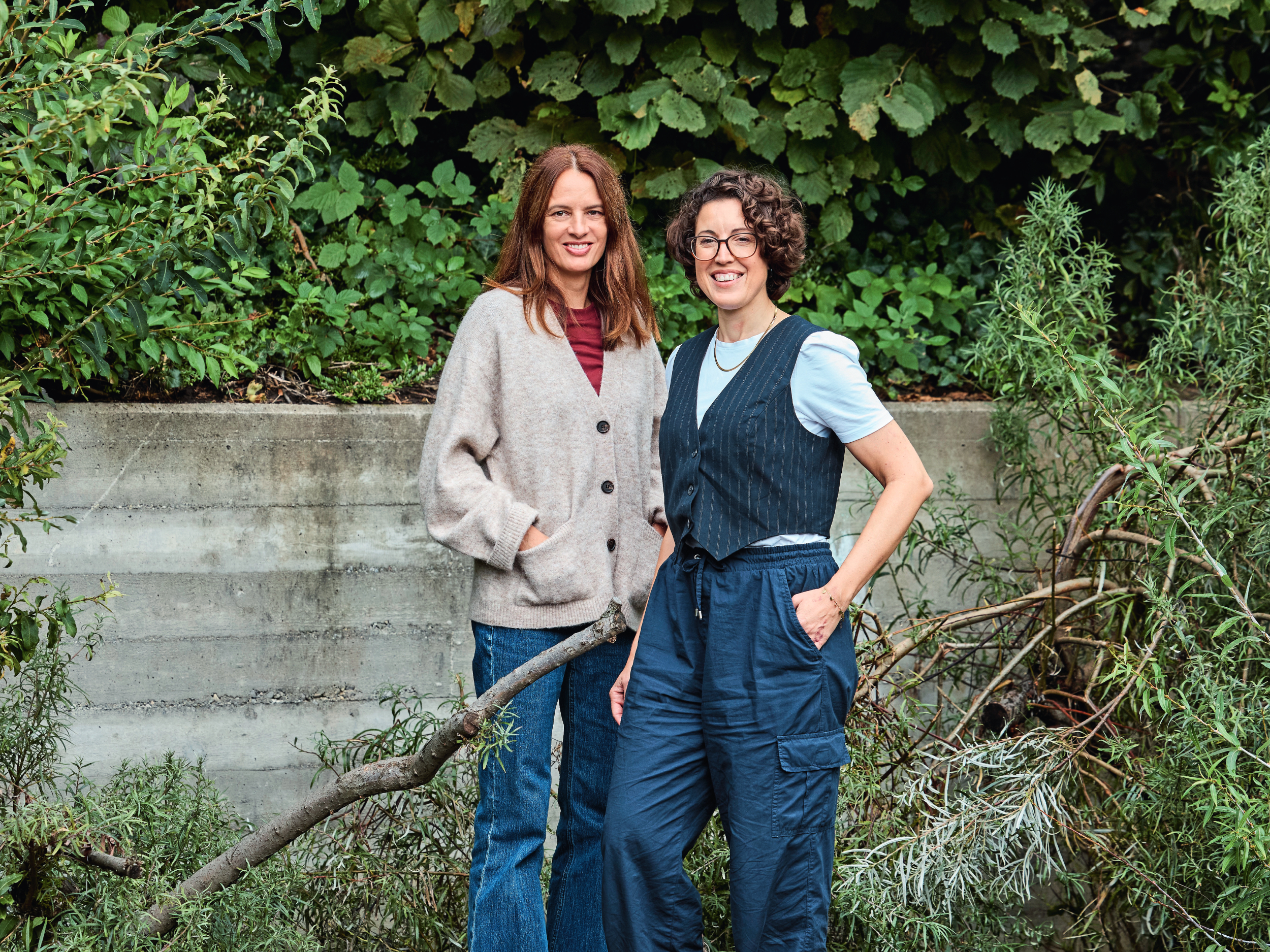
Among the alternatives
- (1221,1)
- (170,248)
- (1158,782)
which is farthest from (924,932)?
(1221,1)

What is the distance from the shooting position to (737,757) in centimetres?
223

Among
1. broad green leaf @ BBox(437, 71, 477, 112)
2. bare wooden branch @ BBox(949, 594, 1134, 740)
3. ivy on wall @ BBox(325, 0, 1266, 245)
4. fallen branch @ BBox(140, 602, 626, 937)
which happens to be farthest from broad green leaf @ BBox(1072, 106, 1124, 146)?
fallen branch @ BBox(140, 602, 626, 937)

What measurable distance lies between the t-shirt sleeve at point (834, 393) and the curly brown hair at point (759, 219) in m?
0.23

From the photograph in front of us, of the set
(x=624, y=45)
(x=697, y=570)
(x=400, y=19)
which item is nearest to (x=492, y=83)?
(x=400, y=19)

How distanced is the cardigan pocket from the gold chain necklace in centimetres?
51

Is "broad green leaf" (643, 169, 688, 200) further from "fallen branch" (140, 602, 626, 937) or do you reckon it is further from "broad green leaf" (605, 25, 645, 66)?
"fallen branch" (140, 602, 626, 937)

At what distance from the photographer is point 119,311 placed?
275cm

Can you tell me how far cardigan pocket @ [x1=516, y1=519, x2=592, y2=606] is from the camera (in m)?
2.57

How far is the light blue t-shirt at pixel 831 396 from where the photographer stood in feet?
7.41

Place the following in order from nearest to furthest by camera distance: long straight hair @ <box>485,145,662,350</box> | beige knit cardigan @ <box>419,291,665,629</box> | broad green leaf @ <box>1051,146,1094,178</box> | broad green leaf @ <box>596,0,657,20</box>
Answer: beige knit cardigan @ <box>419,291,665,629</box>
long straight hair @ <box>485,145,662,350</box>
broad green leaf @ <box>596,0,657,20</box>
broad green leaf @ <box>1051,146,1094,178</box>

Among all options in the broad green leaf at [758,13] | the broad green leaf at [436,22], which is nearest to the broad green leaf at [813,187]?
the broad green leaf at [758,13]

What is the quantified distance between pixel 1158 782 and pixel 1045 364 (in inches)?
50.0

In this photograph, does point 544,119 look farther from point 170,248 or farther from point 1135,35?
point 1135,35

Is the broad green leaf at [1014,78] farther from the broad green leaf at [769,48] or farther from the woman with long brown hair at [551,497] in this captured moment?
the woman with long brown hair at [551,497]
